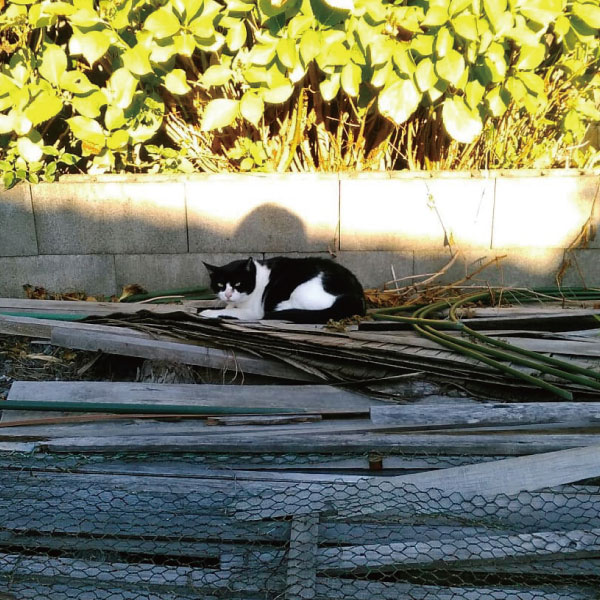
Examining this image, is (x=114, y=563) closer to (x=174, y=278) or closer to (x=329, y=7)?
(x=174, y=278)

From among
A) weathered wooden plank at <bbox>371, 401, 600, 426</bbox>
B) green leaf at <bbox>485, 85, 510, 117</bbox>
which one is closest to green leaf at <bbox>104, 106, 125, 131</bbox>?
green leaf at <bbox>485, 85, 510, 117</bbox>

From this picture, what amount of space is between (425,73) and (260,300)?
148cm

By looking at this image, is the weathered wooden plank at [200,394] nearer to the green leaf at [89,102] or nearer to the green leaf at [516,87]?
the green leaf at [89,102]

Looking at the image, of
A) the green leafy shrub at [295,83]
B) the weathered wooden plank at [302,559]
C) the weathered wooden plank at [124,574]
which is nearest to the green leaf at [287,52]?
the green leafy shrub at [295,83]

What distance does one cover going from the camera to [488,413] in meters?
2.06

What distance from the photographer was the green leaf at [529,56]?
10.8ft

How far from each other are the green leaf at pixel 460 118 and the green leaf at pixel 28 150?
91.7 inches

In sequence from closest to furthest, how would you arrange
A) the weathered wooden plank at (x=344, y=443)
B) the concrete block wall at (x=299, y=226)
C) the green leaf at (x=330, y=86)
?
the weathered wooden plank at (x=344, y=443) → the green leaf at (x=330, y=86) → the concrete block wall at (x=299, y=226)

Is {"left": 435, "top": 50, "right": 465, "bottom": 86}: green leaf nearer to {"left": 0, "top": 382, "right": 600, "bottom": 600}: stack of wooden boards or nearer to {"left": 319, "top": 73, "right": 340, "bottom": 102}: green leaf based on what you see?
{"left": 319, "top": 73, "right": 340, "bottom": 102}: green leaf

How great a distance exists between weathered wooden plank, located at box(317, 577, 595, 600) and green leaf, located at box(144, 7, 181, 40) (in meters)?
2.76

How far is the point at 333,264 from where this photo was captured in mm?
3199

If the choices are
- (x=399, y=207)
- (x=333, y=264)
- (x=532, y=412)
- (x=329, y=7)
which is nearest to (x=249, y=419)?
(x=532, y=412)

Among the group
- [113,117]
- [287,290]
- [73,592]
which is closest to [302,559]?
[73,592]

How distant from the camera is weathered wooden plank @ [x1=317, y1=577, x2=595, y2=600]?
1368 mm
